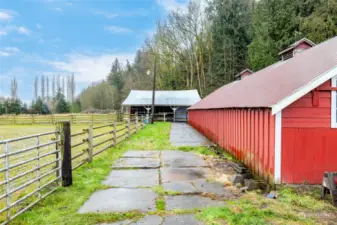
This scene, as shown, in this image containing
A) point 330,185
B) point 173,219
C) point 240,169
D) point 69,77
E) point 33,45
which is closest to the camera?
point 173,219

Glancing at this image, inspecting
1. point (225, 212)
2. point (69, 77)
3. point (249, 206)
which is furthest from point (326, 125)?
point (69, 77)

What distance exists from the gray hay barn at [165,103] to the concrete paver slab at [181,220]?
2890 cm

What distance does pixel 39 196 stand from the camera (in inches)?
182

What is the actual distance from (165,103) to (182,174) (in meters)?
27.1

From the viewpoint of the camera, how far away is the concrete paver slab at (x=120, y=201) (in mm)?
4352

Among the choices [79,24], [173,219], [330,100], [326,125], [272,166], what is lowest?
[173,219]

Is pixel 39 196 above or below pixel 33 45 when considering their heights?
below

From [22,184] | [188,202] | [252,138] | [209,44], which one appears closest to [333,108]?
[252,138]

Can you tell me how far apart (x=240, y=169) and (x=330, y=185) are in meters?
2.19

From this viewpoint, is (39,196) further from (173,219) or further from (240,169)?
→ (240,169)

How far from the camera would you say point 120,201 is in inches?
186

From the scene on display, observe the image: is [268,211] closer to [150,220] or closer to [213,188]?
[213,188]

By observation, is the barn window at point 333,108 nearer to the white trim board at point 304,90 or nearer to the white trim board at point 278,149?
the white trim board at point 304,90

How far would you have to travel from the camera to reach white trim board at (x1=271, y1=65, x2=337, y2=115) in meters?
5.29
